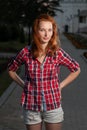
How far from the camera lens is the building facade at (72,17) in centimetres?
9959

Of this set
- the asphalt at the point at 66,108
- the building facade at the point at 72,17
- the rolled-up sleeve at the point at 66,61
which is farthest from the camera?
the building facade at the point at 72,17

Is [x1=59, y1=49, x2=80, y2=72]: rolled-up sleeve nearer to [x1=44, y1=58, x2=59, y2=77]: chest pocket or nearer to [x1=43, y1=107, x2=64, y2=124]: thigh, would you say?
[x1=44, y1=58, x2=59, y2=77]: chest pocket

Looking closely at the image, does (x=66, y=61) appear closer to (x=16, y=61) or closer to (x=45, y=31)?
(x=45, y=31)

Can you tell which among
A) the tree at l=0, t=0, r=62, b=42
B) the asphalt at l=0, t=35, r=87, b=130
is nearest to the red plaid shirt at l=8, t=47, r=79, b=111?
the asphalt at l=0, t=35, r=87, b=130

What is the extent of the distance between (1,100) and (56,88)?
20.6 feet

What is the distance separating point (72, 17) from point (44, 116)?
316 ft

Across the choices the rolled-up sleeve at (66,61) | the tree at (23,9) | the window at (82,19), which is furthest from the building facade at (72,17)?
the rolled-up sleeve at (66,61)

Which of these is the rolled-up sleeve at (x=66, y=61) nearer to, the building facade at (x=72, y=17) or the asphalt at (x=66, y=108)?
the asphalt at (x=66, y=108)

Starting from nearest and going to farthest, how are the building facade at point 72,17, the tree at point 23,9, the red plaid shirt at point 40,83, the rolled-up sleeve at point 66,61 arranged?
the red plaid shirt at point 40,83, the rolled-up sleeve at point 66,61, the tree at point 23,9, the building facade at point 72,17

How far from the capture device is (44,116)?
4.53 metres

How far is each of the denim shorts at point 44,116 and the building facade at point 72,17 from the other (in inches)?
3716

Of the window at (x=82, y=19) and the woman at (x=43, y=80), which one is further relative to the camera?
the window at (x=82, y=19)

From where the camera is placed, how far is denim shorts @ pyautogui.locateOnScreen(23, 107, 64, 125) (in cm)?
450

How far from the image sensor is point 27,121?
15.0ft
